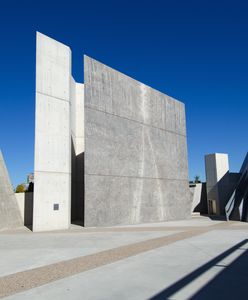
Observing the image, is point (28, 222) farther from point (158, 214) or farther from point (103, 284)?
point (103, 284)

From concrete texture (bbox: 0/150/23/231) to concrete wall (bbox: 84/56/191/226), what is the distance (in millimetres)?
3865

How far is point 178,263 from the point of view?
672 cm

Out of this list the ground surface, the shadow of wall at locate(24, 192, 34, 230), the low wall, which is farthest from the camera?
the shadow of wall at locate(24, 192, 34, 230)

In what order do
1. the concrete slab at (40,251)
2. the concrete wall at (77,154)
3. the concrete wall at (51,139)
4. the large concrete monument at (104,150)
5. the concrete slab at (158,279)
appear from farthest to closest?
the concrete wall at (77,154) → the large concrete monument at (104,150) → the concrete wall at (51,139) → the concrete slab at (40,251) → the concrete slab at (158,279)

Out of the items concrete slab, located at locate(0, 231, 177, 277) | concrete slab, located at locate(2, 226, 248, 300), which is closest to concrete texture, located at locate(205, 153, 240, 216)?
concrete slab, located at locate(0, 231, 177, 277)

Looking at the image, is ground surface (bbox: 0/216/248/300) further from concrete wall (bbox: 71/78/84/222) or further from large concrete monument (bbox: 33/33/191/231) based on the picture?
concrete wall (bbox: 71/78/84/222)

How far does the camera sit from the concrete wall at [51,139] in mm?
14547

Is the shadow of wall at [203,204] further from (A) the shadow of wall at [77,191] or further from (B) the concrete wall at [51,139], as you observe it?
(B) the concrete wall at [51,139]

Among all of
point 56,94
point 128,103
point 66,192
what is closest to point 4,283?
point 66,192

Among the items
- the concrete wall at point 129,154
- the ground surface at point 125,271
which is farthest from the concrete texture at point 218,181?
the ground surface at point 125,271

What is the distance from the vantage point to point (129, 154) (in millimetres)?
18609

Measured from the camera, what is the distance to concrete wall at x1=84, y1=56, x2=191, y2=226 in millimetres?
16594

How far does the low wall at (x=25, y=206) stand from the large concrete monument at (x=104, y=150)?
10.0 ft

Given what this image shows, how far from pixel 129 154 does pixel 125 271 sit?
12.7 meters
